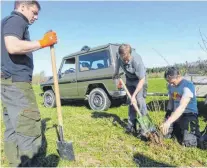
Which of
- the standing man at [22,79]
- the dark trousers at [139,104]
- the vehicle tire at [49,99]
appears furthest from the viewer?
the vehicle tire at [49,99]

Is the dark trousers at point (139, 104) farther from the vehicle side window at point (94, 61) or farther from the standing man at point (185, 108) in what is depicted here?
the vehicle side window at point (94, 61)

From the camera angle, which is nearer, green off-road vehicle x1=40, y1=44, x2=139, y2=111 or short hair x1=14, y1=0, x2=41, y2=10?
short hair x1=14, y1=0, x2=41, y2=10

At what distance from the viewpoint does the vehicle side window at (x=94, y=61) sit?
26.8ft

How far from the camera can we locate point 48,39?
324 cm

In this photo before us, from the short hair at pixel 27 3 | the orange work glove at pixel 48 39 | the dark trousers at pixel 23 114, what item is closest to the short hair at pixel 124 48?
the orange work glove at pixel 48 39

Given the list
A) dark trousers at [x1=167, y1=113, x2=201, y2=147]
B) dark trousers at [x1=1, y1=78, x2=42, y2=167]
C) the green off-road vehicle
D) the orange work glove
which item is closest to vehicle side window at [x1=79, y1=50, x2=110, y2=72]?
the green off-road vehicle

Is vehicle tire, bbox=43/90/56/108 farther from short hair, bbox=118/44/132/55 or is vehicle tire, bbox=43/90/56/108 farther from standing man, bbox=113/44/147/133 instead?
Answer: short hair, bbox=118/44/132/55

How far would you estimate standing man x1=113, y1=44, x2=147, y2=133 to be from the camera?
4.71 m

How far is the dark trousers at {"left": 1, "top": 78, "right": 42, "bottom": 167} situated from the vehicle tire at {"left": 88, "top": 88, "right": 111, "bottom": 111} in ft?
15.8

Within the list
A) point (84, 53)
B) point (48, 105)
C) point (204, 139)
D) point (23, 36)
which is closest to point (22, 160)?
point (23, 36)

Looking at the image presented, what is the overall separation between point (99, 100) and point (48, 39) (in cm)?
507

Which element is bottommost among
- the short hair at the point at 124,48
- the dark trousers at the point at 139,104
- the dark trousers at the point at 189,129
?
the dark trousers at the point at 189,129

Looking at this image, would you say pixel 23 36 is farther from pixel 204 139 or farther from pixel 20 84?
pixel 204 139

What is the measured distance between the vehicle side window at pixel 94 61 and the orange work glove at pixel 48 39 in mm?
4717
